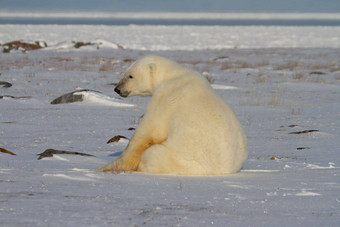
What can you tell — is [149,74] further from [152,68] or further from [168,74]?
[168,74]

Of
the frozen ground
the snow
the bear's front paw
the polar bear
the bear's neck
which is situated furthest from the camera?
the snow

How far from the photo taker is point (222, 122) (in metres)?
5.68

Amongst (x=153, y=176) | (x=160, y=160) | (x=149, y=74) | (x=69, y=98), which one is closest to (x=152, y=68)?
(x=149, y=74)

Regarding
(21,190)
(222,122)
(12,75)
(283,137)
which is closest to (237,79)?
(12,75)

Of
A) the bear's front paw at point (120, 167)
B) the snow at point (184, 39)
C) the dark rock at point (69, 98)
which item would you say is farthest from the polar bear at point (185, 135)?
the snow at point (184, 39)

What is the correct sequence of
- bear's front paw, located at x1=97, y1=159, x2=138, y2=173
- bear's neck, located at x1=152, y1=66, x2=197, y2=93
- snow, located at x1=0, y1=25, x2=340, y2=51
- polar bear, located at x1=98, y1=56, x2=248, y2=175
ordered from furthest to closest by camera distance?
snow, located at x1=0, y1=25, x2=340, y2=51 < bear's neck, located at x1=152, y1=66, x2=197, y2=93 < bear's front paw, located at x1=97, y1=159, x2=138, y2=173 < polar bear, located at x1=98, y1=56, x2=248, y2=175

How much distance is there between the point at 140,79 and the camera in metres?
6.16

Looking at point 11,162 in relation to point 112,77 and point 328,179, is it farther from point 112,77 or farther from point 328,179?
point 112,77

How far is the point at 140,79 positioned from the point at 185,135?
2.76 ft

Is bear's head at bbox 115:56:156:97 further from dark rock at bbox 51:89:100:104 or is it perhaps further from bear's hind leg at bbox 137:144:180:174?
dark rock at bbox 51:89:100:104

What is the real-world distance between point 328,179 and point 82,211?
2595 mm

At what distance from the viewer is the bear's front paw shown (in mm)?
5820

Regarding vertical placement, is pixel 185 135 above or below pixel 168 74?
below

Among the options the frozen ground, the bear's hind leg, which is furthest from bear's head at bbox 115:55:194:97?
the frozen ground
